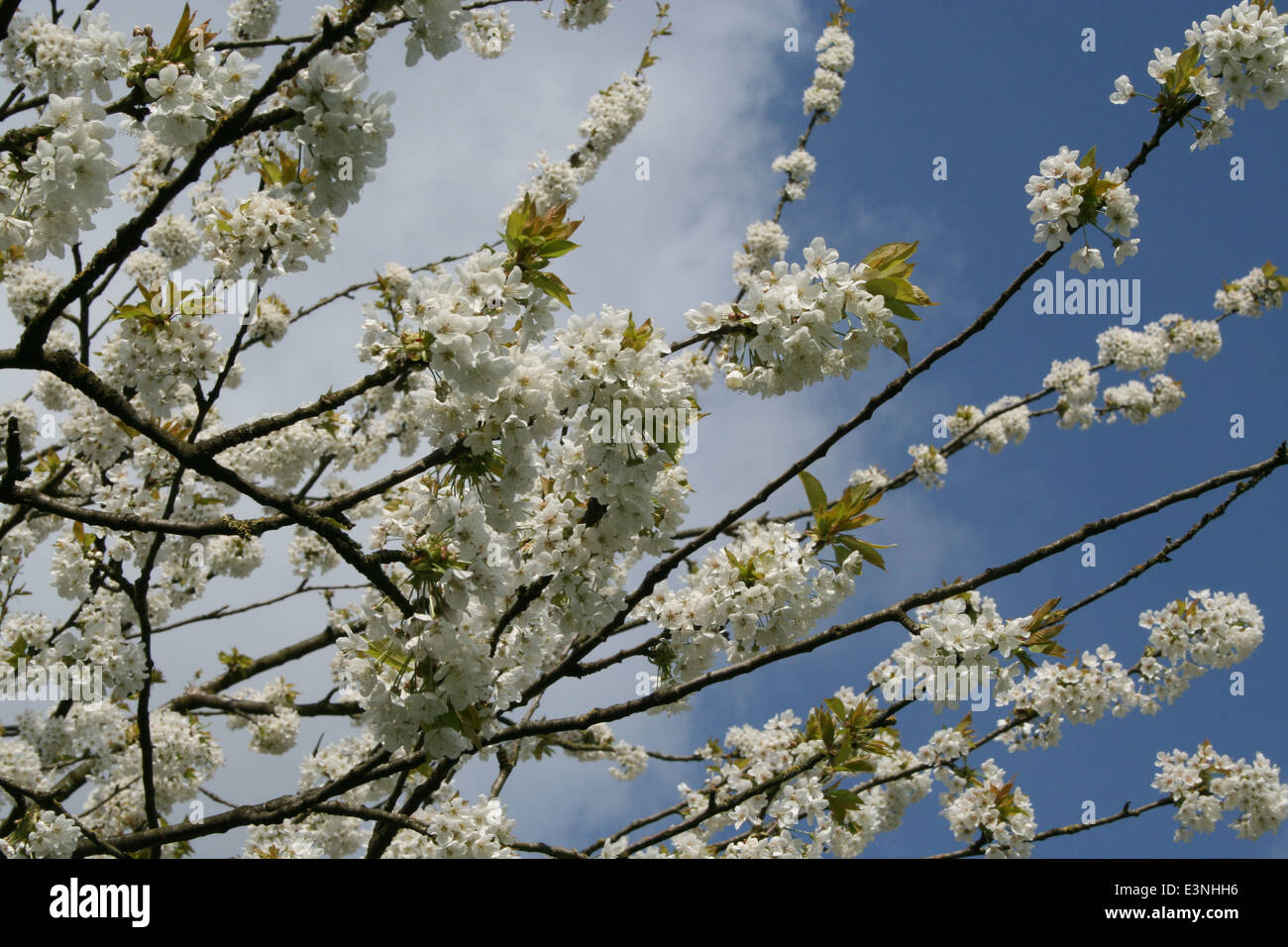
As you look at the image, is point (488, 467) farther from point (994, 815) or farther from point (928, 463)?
point (928, 463)

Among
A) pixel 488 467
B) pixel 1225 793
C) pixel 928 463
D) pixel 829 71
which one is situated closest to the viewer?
pixel 488 467

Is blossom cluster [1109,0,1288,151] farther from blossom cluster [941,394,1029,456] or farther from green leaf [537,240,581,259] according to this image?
blossom cluster [941,394,1029,456]

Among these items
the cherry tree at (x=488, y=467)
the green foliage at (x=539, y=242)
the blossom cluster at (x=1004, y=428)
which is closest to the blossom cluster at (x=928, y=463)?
the blossom cluster at (x=1004, y=428)

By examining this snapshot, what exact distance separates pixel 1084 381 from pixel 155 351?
9.51 meters

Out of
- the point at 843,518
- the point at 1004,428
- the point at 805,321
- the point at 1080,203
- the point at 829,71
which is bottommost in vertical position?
the point at 843,518

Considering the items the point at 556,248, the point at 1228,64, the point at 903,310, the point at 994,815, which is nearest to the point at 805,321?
the point at 903,310

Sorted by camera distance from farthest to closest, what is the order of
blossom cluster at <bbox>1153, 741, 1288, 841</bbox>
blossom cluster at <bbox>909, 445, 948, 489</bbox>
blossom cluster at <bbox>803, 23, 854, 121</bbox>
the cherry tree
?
1. blossom cluster at <bbox>803, 23, 854, 121</bbox>
2. blossom cluster at <bbox>909, 445, 948, 489</bbox>
3. blossom cluster at <bbox>1153, 741, 1288, 841</bbox>
4. the cherry tree

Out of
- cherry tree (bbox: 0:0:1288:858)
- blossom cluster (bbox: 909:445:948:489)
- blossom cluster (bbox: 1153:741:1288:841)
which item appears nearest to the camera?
cherry tree (bbox: 0:0:1288:858)

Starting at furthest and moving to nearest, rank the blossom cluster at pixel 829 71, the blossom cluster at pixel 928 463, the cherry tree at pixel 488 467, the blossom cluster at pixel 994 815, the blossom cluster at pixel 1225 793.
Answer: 1. the blossom cluster at pixel 829 71
2. the blossom cluster at pixel 928 463
3. the blossom cluster at pixel 1225 793
4. the blossom cluster at pixel 994 815
5. the cherry tree at pixel 488 467

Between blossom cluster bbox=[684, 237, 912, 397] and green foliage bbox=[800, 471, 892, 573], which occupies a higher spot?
blossom cluster bbox=[684, 237, 912, 397]

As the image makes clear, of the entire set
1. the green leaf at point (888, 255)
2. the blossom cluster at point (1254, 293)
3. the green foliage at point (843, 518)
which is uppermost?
the blossom cluster at point (1254, 293)

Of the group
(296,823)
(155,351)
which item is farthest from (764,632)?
(296,823)

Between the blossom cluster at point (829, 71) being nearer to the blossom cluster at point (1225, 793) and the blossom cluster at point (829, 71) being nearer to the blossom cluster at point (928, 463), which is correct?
the blossom cluster at point (928, 463)

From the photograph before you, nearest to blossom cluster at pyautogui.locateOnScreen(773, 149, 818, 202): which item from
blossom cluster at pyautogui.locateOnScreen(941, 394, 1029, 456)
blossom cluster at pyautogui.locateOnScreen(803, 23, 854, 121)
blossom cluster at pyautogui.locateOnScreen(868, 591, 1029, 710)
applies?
blossom cluster at pyautogui.locateOnScreen(803, 23, 854, 121)
